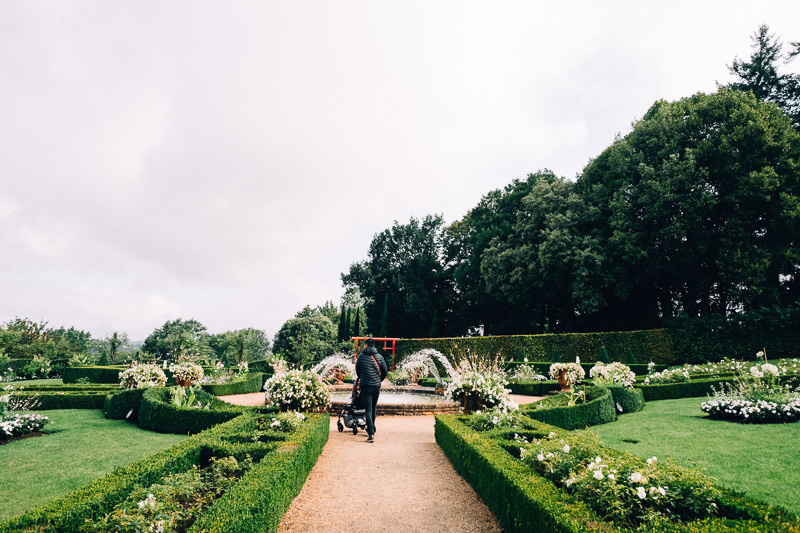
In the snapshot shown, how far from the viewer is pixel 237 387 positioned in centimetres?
1636

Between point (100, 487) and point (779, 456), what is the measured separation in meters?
7.33

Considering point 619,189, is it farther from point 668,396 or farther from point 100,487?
point 100,487

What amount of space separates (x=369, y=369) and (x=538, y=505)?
529cm

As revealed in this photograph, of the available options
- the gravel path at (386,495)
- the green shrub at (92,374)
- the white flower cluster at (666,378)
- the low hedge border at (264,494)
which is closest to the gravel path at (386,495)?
the gravel path at (386,495)

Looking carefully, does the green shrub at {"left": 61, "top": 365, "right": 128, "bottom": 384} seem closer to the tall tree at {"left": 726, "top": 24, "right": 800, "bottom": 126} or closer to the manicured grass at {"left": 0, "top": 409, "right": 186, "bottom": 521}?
the manicured grass at {"left": 0, "top": 409, "right": 186, "bottom": 521}

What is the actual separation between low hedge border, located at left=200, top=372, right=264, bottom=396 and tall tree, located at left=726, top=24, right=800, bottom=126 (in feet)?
105

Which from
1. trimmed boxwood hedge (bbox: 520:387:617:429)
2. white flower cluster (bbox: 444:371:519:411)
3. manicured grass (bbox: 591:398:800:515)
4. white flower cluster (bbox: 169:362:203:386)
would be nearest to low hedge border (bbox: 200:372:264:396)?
white flower cluster (bbox: 169:362:203:386)

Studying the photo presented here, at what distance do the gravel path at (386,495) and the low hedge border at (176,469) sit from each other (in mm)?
274

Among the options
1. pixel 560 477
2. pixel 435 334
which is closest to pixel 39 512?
pixel 560 477

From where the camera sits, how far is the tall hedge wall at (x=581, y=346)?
66.9 ft

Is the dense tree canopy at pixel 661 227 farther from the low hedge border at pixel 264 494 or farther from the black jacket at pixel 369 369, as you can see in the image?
the low hedge border at pixel 264 494

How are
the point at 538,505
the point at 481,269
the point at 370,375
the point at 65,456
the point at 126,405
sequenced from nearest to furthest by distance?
the point at 538,505
the point at 65,456
the point at 370,375
the point at 126,405
the point at 481,269

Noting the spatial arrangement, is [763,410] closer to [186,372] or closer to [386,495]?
[386,495]

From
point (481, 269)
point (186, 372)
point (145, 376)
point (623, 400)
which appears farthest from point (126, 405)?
point (481, 269)
